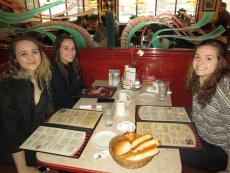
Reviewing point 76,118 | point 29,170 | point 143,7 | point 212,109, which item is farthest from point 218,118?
point 143,7

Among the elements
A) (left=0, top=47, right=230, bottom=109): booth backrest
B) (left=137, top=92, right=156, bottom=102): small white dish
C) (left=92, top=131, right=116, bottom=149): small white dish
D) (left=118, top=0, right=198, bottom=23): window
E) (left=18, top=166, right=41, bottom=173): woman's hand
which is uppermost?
(left=118, top=0, right=198, bottom=23): window

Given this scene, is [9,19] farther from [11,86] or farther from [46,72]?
[11,86]

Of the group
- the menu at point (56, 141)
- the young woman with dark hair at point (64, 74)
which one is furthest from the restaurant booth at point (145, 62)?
the menu at point (56, 141)

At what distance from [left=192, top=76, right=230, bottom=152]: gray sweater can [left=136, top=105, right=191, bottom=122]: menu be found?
0.56 ft

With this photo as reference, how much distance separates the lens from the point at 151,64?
2.64m

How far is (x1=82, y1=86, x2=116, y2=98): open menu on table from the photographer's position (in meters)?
2.02

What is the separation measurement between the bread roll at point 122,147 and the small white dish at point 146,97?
0.83m

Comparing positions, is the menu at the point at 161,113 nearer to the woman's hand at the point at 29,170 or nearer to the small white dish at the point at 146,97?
the small white dish at the point at 146,97

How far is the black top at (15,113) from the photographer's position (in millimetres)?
1480

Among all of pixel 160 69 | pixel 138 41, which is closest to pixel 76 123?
pixel 160 69

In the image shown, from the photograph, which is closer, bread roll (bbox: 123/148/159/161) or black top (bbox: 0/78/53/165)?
bread roll (bbox: 123/148/159/161)

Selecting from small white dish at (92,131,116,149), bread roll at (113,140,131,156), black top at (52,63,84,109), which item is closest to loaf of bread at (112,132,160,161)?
bread roll at (113,140,131,156)

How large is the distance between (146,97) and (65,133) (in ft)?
→ 3.03

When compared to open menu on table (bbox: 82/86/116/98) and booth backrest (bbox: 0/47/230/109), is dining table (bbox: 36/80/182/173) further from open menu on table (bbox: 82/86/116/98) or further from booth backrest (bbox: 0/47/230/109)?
booth backrest (bbox: 0/47/230/109)
